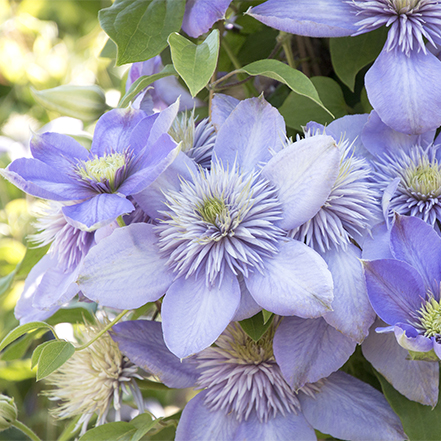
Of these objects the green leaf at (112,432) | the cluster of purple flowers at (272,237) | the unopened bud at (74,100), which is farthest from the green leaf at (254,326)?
the unopened bud at (74,100)

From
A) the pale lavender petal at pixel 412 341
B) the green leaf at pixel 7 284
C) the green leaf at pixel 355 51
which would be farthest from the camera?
the green leaf at pixel 7 284

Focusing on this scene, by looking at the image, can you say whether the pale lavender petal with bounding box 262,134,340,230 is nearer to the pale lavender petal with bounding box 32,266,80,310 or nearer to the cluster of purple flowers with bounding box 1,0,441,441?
the cluster of purple flowers with bounding box 1,0,441,441

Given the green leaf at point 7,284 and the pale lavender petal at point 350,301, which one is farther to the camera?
the green leaf at point 7,284

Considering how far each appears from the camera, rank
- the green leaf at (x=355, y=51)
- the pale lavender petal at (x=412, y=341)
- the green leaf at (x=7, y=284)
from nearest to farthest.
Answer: the pale lavender petal at (x=412, y=341) → the green leaf at (x=355, y=51) → the green leaf at (x=7, y=284)

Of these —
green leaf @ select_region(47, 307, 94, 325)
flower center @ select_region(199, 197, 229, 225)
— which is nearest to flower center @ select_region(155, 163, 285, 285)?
flower center @ select_region(199, 197, 229, 225)

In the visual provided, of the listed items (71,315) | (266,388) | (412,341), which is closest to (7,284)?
(71,315)

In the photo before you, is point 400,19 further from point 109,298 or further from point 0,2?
point 0,2

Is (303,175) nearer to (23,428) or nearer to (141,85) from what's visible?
(141,85)

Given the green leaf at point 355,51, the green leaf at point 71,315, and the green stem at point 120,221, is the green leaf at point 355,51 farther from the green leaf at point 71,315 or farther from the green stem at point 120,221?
the green leaf at point 71,315
